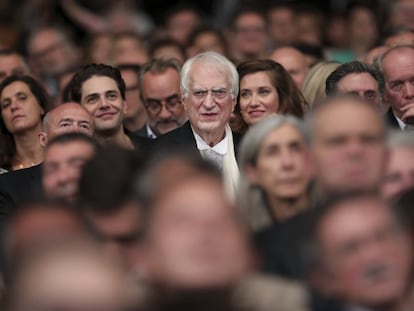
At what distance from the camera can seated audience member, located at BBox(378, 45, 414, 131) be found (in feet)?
35.1

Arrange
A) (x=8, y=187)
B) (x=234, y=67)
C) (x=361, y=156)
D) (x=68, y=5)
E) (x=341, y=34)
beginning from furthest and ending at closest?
(x=68, y=5) → (x=341, y=34) → (x=234, y=67) → (x=8, y=187) → (x=361, y=156)

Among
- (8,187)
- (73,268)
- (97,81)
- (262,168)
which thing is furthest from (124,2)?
(73,268)

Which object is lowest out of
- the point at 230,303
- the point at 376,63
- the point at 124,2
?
the point at 230,303

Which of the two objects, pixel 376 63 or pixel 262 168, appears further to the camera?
pixel 376 63

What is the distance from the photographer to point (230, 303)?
6.02 m

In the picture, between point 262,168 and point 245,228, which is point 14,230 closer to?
point 245,228

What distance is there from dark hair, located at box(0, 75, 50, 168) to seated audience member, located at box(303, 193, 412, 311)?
4.92 metres

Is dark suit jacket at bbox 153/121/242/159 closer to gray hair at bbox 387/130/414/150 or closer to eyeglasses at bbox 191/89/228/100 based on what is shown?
eyeglasses at bbox 191/89/228/100

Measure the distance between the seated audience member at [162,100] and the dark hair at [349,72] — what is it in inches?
59.9

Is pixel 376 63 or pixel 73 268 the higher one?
pixel 376 63

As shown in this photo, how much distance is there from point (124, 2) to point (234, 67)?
6.95m

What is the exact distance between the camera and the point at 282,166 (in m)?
7.85

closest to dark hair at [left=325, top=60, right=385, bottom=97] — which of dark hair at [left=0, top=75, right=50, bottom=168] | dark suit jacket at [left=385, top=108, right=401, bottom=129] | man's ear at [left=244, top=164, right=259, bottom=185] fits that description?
dark suit jacket at [left=385, top=108, right=401, bottom=129]

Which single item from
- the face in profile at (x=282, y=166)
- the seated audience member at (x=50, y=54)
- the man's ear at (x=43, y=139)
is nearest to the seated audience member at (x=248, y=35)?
the seated audience member at (x=50, y=54)
